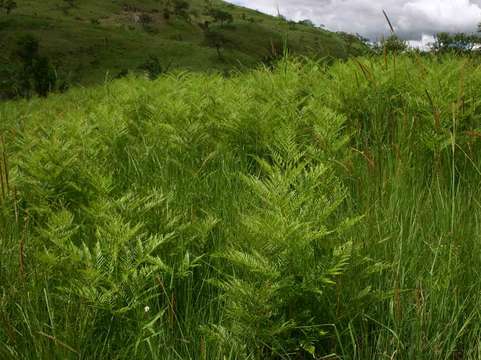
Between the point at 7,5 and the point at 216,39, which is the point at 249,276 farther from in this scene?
the point at 7,5

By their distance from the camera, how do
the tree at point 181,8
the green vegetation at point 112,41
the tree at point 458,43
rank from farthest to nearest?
1. the tree at point 181,8
2. the green vegetation at point 112,41
3. the tree at point 458,43

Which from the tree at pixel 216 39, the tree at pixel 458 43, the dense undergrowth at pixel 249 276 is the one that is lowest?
the dense undergrowth at pixel 249 276

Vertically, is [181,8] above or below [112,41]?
above

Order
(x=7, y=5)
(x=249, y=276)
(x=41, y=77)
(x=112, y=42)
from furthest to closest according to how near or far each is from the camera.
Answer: (x=7, y=5) → (x=112, y=42) → (x=41, y=77) → (x=249, y=276)

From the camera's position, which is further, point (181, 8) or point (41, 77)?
point (181, 8)

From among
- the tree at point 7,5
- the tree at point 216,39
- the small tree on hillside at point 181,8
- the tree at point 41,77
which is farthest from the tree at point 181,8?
the tree at point 41,77

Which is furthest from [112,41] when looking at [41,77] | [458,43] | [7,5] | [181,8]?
[458,43]

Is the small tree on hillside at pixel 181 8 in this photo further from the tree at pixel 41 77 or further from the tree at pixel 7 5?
the tree at pixel 41 77

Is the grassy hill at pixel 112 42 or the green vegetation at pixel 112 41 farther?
the grassy hill at pixel 112 42

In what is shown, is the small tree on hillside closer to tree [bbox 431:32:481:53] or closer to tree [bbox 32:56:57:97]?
tree [bbox 32:56:57:97]

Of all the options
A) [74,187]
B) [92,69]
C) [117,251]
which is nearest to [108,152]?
[74,187]

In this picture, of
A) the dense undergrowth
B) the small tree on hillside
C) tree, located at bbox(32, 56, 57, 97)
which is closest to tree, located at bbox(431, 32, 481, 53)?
the dense undergrowth

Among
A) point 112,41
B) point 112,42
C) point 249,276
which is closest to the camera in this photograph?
point 249,276

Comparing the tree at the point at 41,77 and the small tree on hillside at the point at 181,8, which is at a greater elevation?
the small tree on hillside at the point at 181,8
